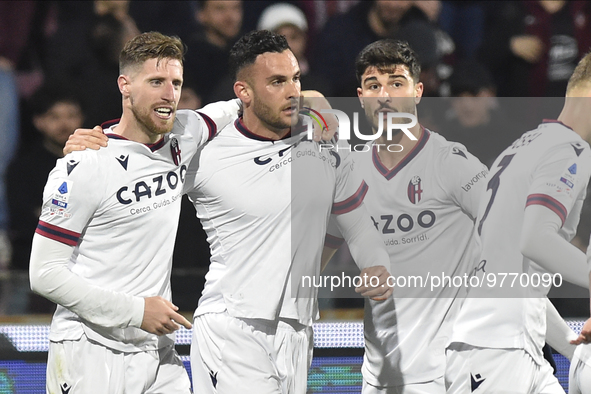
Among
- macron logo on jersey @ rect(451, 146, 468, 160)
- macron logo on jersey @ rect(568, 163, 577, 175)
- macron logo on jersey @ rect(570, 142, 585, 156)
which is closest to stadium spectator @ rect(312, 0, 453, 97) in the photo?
macron logo on jersey @ rect(451, 146, 468, 160)

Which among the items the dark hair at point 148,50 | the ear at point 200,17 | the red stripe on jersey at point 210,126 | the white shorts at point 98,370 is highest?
the ear at point 200,17

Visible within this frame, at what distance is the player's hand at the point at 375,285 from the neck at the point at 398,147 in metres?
0.70

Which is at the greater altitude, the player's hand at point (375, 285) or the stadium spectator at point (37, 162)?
the stadium spectator at point (37, 162)

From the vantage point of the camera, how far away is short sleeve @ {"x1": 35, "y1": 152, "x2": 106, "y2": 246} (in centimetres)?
379

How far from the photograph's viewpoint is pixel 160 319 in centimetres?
379

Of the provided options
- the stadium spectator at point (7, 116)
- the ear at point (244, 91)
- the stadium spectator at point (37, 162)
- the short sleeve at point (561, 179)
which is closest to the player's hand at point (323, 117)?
the ear at point (244, 91)

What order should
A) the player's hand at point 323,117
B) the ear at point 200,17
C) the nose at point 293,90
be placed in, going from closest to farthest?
1. the nose at point 293,90
2. the player's hand at point 323,117
3. the ear at point 200,17

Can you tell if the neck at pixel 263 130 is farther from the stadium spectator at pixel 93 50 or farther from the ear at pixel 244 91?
the stadium spectator at pixel 93 50

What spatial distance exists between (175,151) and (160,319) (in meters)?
0.83

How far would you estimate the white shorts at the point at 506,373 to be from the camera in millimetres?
3812

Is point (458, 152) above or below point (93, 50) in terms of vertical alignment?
below

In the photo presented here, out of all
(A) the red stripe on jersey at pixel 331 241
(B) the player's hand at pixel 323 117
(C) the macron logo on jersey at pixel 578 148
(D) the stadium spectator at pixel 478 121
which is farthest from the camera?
(D) the stadium spectator at pixel 478 121

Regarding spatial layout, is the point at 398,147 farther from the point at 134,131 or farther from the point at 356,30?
the point at 356,30

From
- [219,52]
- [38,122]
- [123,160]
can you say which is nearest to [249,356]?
[123,160]
